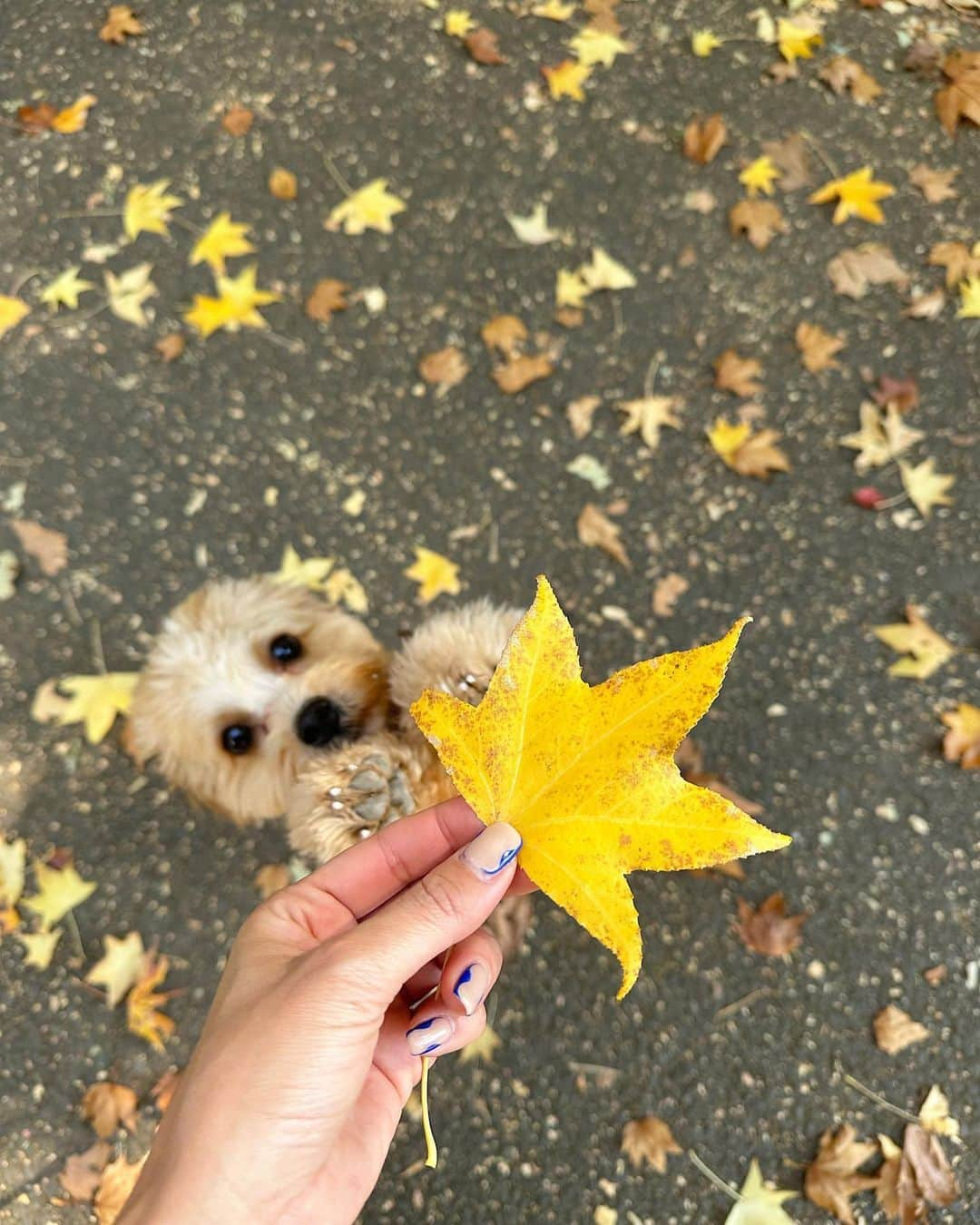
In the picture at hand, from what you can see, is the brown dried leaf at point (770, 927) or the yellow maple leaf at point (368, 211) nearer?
the brown dried leaf at point (770, 927)

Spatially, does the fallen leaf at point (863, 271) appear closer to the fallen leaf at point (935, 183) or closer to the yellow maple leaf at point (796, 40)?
the fallen leaf at point (935, 183)

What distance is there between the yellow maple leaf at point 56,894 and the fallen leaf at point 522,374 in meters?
2.34

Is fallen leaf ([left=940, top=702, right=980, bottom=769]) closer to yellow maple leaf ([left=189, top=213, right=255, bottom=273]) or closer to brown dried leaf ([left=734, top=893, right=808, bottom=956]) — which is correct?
brown dried leaf ([left=734, top=893, right=808, bottom=956])

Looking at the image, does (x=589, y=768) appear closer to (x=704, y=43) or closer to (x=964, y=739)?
(x=964, y=739)

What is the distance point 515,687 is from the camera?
1.26 m

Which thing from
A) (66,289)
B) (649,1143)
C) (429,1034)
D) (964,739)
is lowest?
(649,1143)

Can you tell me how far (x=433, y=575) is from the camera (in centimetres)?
302

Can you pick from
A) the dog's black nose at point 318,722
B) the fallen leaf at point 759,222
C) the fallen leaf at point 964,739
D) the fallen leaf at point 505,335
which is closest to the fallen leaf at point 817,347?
the fallen leaf at point 759,222

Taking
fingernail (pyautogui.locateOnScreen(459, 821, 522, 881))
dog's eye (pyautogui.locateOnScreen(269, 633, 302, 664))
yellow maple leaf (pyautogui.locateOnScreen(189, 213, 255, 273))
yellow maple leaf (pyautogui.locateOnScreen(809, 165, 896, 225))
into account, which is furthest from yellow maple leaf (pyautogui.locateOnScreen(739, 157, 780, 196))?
fingernail (pyautogui.locateOnScreen(459, 821, 522, 881))

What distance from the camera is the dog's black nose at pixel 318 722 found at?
2.08 meters

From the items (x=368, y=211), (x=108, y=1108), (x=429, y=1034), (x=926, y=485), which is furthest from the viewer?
(x=368, y=211)

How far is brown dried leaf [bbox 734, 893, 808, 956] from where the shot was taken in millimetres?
2646

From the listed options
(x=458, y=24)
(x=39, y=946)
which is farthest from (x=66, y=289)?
(x=39, y=946)

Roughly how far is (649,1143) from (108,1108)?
5.72 ft
